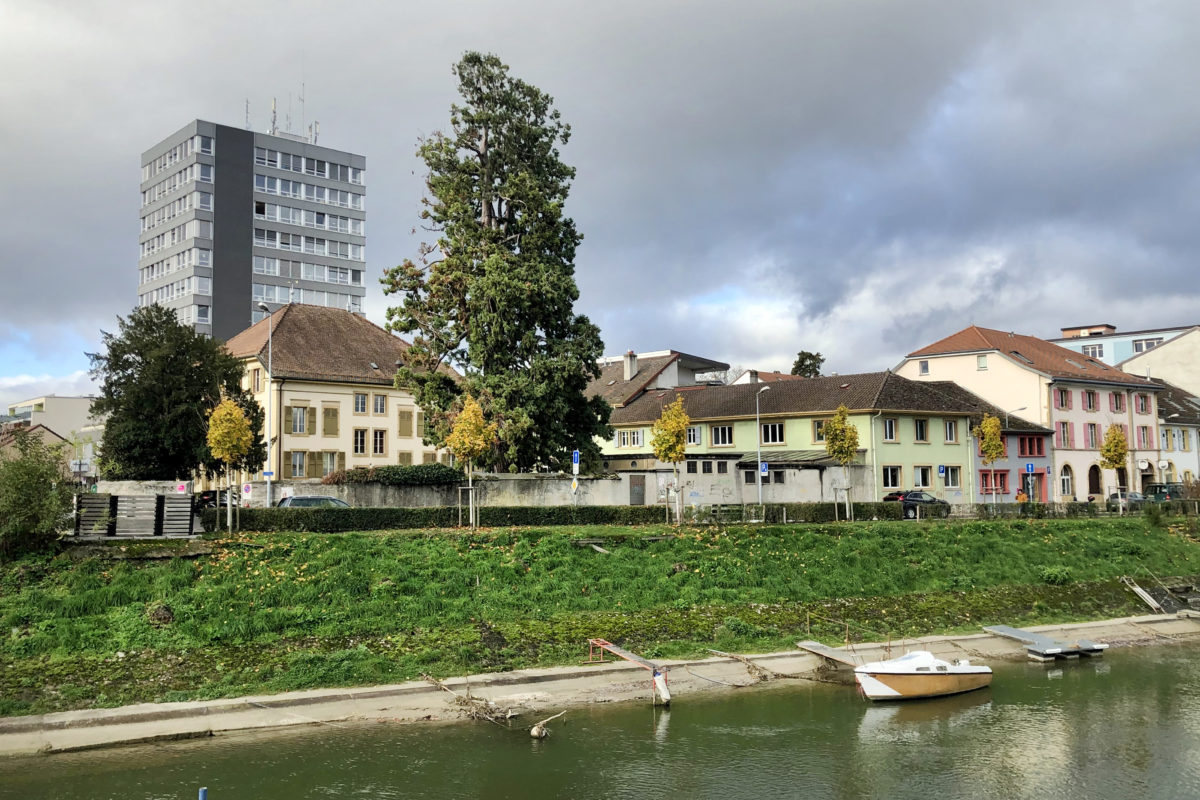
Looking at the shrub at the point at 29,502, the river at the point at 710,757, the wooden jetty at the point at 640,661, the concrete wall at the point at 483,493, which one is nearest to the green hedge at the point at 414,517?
the concrete wall at the point at 483,493

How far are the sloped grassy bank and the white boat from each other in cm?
422

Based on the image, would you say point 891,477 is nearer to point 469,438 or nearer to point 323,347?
point 469,438

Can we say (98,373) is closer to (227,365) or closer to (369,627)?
(227,365)

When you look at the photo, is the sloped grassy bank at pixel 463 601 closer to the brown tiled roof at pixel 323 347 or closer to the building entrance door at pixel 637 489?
the building entrance door at pixel 637 489

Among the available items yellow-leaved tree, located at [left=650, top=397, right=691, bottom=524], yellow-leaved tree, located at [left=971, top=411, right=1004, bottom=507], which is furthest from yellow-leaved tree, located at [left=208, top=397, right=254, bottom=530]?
yellow-leaved tree, located at [left=971, top=411, right=1004, bottom=507]

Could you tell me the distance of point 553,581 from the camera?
26359mm

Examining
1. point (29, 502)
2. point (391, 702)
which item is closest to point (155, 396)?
point (29, 502)

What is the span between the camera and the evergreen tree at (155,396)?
46.1m

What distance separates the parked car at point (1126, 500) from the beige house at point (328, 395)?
40.8 metres

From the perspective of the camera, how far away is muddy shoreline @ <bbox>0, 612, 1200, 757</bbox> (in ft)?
53.9

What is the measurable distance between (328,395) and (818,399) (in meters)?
33.9

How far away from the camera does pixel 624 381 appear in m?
79.5

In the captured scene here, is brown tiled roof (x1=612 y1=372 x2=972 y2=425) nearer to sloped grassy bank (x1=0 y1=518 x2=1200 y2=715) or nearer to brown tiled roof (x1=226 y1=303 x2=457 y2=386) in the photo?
brown tiled roof (x1=226 y1=303 x2=457 y2=386)

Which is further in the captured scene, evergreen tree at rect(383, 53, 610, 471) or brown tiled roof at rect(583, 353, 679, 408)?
brown tiled roof at rect(583, 353, 679, 408)
